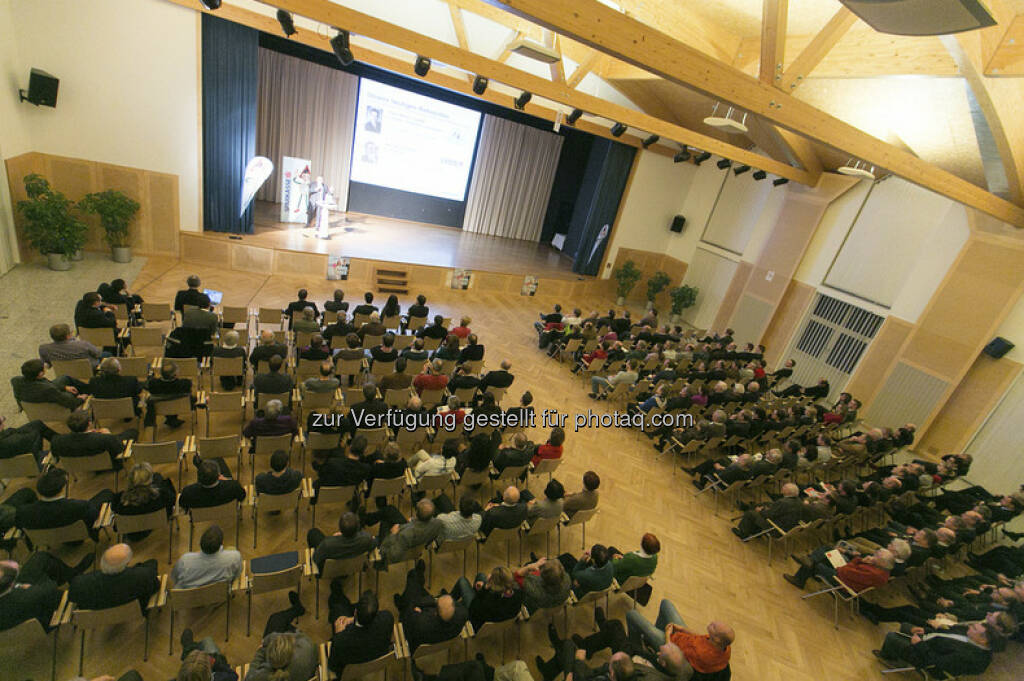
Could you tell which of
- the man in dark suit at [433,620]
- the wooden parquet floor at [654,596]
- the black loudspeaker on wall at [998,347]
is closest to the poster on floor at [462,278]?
the wooden parquet floor at [654,596]

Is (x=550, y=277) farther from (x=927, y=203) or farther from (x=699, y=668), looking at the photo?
(x=699, y=668)

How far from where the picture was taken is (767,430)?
716 cm

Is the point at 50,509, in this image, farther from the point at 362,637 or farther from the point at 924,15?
the point at 924,15

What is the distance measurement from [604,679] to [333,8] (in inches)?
312

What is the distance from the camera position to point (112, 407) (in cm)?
440

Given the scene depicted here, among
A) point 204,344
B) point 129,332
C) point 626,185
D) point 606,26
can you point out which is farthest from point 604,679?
point 626,185

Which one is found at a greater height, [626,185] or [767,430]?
[626,185]

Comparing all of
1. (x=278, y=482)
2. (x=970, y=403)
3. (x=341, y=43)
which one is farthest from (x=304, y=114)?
(x=970, y=403)

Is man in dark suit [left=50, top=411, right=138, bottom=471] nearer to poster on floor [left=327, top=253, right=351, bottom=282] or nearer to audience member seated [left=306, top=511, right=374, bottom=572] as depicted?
audience member seated [left=306, top=511, right=374, bottom=572]

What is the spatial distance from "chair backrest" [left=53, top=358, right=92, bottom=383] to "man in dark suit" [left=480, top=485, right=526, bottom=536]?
4.42m

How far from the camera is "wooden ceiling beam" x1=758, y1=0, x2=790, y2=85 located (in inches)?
175

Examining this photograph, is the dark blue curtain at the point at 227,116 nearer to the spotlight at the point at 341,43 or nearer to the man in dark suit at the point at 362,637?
the spotlight at the point at 341,43

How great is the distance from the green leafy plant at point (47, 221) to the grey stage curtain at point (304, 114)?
5.92m

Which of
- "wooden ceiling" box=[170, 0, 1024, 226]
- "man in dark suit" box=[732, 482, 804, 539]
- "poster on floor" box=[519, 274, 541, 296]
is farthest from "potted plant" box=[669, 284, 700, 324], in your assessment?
"man in dark suit" box=[732, 482, 804, 539]
